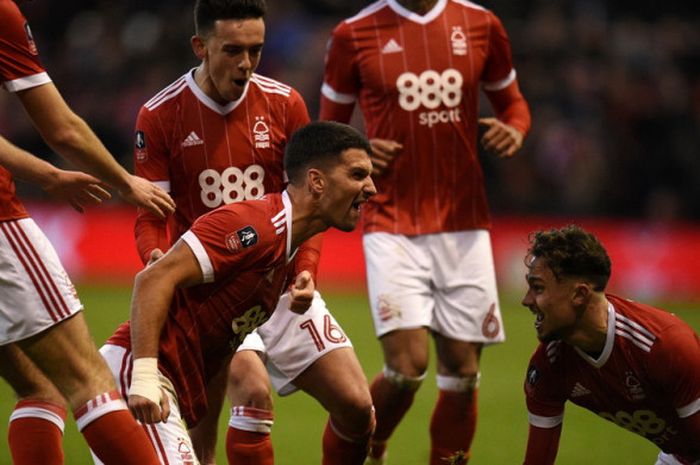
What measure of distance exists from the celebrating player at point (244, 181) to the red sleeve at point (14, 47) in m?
1.30

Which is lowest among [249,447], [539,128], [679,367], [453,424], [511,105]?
[539,128]

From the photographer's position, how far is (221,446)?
7.43 metres

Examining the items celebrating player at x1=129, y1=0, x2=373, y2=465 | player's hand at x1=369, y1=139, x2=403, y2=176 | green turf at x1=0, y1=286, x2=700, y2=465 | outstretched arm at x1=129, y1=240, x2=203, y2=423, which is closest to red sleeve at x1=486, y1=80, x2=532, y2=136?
player's hand at x1=369, y1=139, x2=403, y2=176

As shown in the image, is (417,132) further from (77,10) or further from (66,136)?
(77,10)

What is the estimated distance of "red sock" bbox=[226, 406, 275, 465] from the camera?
555 cm

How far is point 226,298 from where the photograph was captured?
15.9 ft

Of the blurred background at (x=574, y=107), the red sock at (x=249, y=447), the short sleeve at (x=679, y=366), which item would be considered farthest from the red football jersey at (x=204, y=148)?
the blurred background at (x=574, y=107)

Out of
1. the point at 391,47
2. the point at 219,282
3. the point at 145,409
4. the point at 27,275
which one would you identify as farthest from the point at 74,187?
the point at 391,47

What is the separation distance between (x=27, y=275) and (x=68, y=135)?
1.64 ft

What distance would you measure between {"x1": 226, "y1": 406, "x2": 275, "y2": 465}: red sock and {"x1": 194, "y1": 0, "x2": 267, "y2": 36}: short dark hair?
1.64m

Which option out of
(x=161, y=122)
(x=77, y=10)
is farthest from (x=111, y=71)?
(x=161, y=122)

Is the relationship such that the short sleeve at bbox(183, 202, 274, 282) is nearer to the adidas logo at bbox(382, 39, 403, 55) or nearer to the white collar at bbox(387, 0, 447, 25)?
the adidas logo at bbox(382, 39, 403, 55)

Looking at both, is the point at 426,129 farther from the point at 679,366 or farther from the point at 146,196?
the point at 146,196

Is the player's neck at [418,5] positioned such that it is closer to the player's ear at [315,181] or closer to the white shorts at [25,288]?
the player's ear at [315,181]
